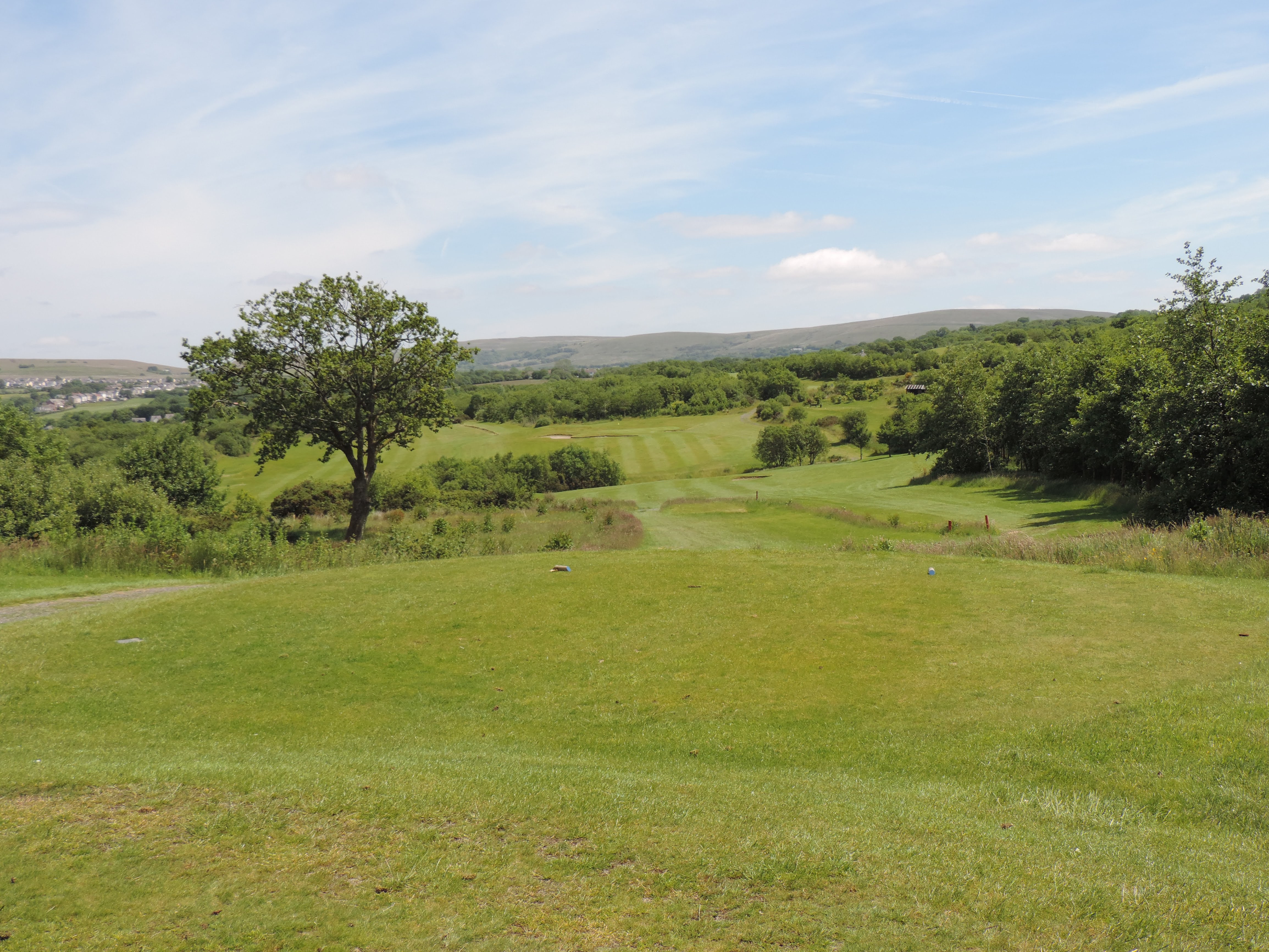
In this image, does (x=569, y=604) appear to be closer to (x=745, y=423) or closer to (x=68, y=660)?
(x=68, y=660)

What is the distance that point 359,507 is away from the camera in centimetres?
3622

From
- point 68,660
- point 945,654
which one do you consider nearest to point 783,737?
point 945,654

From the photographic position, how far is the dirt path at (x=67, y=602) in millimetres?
17188

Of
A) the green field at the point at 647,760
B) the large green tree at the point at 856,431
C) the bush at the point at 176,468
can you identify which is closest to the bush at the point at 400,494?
the bush at the point at 176,468

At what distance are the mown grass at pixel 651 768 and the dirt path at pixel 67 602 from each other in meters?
2.18

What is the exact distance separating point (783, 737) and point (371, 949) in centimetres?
658

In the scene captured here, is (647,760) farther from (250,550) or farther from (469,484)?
(469,484)

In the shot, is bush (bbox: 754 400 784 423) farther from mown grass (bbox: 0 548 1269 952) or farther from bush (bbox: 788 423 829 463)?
mown grass (bbox: 0 548 1269 952)

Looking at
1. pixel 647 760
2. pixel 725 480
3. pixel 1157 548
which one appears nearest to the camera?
pixel 647 760

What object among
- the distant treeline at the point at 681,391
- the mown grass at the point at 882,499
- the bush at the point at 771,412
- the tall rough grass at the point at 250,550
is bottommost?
the mown grass at the point at 882,499

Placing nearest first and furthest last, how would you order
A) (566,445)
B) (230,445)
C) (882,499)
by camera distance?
(882,499), (566,445), (230,445)

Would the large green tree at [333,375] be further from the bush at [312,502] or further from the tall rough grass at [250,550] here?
the bush at [312,502]

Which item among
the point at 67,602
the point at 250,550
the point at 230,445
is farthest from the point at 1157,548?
the point at 230,445

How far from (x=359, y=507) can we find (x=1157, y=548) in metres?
31.5
